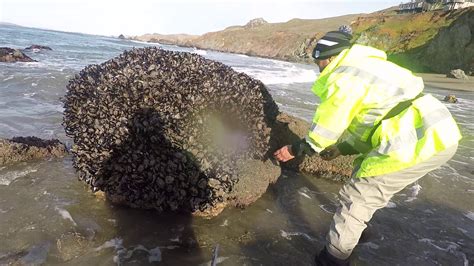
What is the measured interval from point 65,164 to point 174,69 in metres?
2.63

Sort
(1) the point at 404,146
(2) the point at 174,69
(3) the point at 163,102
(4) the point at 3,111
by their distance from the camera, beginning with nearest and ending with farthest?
1. (1) the point at 404,146
2. (3) the point at 163,102
3. (2) the point at 174,69
4. (4) the point at 3,111

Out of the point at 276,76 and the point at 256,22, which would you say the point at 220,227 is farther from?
the point at 256,22

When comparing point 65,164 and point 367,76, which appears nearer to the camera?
point 367,76

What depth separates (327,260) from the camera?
12.4 feet

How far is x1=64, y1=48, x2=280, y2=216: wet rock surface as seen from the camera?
439 cm

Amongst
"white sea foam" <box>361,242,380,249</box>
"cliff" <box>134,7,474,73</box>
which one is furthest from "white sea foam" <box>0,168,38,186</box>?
"cliff" <box>134,7,474,73</box>

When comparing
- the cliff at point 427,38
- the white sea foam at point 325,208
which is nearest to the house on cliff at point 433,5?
the cliff at point 427,38

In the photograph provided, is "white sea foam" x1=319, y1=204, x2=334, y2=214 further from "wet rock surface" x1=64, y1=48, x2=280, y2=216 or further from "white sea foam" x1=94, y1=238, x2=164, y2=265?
"white sea foam" x1=94, y1=238, x2=164, y2=265

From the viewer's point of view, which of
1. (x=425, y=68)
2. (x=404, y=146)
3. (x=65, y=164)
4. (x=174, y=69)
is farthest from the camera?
(x=425, y=68)

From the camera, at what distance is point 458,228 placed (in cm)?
511

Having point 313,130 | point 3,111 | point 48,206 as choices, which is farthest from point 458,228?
point 3,111

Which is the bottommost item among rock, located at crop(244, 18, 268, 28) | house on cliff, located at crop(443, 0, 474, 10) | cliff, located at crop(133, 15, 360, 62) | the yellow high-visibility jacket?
cliff, located at crop(133, 15, 360, 62)

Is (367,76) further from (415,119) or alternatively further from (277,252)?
(277,252)

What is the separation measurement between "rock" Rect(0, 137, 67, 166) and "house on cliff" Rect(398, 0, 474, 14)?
3141 inches
